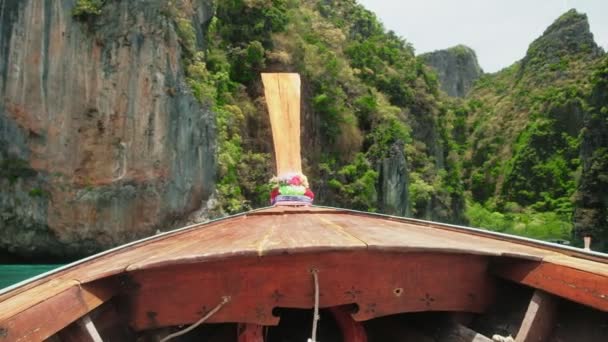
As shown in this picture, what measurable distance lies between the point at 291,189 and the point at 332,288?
5.20 feet

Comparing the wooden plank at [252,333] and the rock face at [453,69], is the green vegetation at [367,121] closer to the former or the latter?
the wooden plank at [252,333]

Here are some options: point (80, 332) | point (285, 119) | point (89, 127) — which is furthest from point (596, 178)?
point (80, 332)

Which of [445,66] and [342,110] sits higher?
[445,66]

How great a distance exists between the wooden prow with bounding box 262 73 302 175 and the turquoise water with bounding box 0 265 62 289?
759 centimetres

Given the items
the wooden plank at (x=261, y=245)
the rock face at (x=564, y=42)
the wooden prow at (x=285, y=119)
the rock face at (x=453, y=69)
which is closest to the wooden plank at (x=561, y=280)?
the wooden plank at (x=261, y=245)

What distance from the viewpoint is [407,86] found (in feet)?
62.1

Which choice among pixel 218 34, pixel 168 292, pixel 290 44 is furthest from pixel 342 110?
pixel 168 292

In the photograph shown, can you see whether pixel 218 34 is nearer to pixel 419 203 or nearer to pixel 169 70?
pixel 169 70

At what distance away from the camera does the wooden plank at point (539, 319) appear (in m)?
1.30

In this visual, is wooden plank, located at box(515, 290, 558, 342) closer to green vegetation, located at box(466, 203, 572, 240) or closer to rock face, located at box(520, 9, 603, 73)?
green vegetation, located at box(466, 203, 572, 240)

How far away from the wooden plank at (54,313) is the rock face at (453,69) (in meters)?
48.7

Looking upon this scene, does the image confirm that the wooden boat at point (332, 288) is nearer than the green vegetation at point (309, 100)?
Yes

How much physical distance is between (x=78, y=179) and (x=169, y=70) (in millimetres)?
2968

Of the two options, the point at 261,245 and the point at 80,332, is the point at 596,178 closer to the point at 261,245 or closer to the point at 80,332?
the point at 261,245
